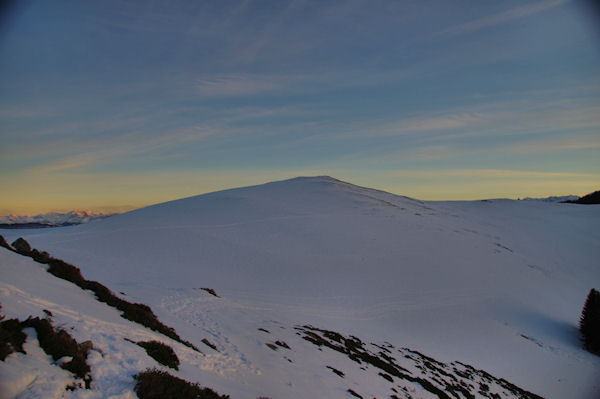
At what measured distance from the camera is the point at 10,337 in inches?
262

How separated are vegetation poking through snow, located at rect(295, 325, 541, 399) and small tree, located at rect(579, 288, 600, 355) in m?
17.3

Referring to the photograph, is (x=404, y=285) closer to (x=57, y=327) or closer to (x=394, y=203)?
(x=57, y=327)

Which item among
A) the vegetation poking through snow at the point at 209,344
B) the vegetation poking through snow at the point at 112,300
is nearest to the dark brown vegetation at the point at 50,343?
the vegetation poking through snow at the point at 112,300

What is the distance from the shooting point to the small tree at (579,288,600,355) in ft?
107

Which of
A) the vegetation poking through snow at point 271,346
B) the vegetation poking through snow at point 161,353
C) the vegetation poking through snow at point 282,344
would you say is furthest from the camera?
the vegetation poking through snow at point 282,344

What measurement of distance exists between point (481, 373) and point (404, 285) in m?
17.8

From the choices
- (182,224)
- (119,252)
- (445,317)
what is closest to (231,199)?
(182,224)

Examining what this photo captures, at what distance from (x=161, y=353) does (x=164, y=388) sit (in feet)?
8.88

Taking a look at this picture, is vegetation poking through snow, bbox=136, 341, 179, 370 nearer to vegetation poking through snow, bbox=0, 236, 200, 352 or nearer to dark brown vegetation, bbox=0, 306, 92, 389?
dark brown vegetation, bbox=0, 306, 92, 389

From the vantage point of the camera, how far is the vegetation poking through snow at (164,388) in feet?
23.5

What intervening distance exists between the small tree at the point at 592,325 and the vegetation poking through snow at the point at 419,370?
56.7 feet

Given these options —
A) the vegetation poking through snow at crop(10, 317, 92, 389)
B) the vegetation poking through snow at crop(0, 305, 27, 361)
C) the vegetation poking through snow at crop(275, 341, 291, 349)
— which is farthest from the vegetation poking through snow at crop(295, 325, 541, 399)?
the vegetation poking through snow at crop(0, 305, 27, 361)

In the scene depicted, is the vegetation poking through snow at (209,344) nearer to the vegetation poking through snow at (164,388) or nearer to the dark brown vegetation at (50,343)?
the vegetation poking through snow at (164,388)

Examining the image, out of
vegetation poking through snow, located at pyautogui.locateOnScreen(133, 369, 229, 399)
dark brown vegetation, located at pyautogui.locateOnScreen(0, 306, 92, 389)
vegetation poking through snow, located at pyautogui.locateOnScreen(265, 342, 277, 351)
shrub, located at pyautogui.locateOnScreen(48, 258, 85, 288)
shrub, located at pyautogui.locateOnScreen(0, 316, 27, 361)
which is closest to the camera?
shrub, located at pyautogui.locateOnScreen(0, 316, 27, 361)
